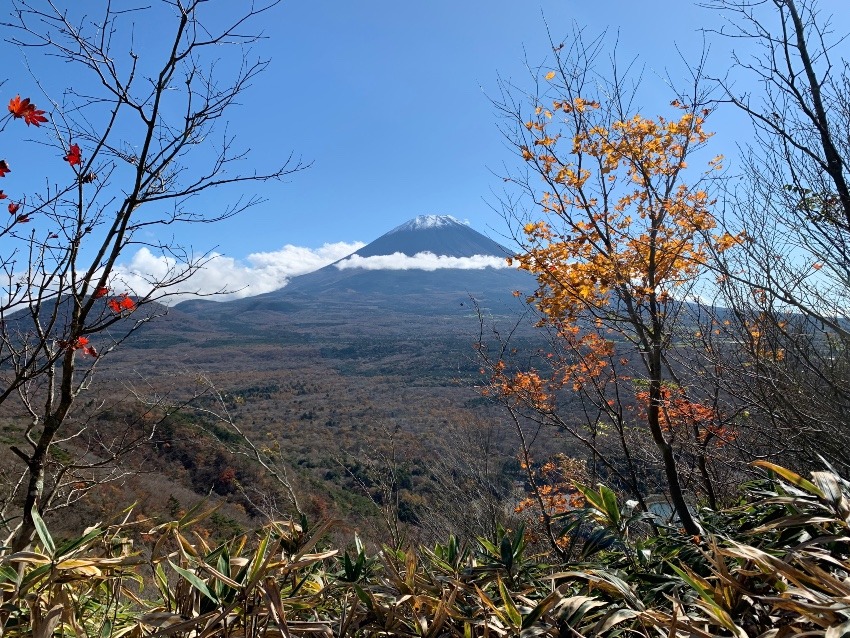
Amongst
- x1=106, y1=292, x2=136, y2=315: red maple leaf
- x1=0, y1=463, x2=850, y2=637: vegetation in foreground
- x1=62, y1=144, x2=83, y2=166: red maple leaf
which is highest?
x1=62, y1=144, x2=83, y2=166: red maple leaf

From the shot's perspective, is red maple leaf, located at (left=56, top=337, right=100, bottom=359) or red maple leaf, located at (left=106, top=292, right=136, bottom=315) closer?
red maple leaf, located at (left=56, top=337, right=100, bottom=359)

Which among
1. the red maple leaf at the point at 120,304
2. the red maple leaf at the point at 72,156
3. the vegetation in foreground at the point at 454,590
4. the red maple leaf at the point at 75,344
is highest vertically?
the red maple leaf at the point at 72,156

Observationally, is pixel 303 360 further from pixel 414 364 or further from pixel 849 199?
pixel 849 199

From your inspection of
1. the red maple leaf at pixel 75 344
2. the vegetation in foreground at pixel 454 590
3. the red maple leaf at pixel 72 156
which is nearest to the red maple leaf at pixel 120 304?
the red maple leaf at pixel 75 344

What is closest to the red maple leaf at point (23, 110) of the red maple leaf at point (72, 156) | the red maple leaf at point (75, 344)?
the red maple leaf at point (72, 156)

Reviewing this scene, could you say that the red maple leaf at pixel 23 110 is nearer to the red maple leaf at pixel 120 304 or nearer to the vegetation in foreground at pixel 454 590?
the red maple leaf at pixel 120 304

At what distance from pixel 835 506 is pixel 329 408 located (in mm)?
46321

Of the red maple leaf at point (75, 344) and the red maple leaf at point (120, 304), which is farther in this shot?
the red maple leaf at point (120, 304)

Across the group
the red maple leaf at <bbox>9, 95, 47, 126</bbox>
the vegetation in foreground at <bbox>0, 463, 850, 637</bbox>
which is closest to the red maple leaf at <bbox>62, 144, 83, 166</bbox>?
the red maple leaf at <bbox>9, 95, 47, 126</bbox>

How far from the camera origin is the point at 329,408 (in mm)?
46156

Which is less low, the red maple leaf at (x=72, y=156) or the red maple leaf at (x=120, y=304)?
the red maple leaf at (x=72, y=156)

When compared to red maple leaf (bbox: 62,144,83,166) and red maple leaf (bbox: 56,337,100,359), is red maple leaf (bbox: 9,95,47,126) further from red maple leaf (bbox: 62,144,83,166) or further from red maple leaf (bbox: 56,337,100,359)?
red maple leaf (bbox: 56,337,100,359)

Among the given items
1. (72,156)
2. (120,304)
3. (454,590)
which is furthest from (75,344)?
(454,590)

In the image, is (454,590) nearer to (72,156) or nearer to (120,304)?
(120,304)
